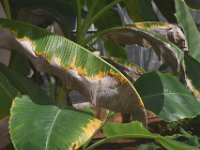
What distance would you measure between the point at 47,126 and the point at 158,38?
1.03 meters

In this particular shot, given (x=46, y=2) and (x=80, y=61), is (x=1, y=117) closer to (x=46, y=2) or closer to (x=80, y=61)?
(x=80, y=61)

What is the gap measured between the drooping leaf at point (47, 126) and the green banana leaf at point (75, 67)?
0.12 meters

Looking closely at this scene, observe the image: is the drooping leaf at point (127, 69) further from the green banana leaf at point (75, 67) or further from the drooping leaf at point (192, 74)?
the green banana leaf at point (75, 67)

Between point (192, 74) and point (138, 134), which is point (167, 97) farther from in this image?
point (138, 134)

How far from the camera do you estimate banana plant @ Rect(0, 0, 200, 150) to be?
2.00m

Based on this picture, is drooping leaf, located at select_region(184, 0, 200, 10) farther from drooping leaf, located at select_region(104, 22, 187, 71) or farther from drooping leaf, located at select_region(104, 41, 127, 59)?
drooping leaf, located at select_region(104, 22, 187, 71)

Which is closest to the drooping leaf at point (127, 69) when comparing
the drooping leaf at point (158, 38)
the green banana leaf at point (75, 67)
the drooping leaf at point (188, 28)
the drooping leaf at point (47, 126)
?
the drooping leaf at point (158, 38)

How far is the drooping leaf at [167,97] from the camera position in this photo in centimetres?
260

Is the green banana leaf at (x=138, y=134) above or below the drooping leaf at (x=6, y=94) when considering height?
below

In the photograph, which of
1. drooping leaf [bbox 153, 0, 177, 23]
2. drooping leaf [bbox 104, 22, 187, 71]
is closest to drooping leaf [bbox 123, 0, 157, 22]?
drooping leaf [bbox 153, 0, 177, 23]

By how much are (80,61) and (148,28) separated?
2.66ft

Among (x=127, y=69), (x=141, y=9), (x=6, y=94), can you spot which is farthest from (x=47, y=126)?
(x=141, y=9)

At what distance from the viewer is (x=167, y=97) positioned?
273 centimetres

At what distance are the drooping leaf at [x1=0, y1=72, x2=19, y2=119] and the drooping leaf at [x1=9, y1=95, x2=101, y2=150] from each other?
0.63 ft
